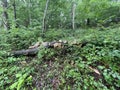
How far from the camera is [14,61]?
138 inches

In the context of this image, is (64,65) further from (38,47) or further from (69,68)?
(38,47)

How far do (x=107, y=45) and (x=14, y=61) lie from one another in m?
2.85

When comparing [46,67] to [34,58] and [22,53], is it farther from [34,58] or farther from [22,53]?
[22,53]

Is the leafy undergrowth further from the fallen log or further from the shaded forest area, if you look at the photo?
the fallen log

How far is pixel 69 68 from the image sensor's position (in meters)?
3.01

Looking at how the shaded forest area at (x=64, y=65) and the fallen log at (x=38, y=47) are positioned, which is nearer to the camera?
the shaded forest area at (x=64, y=65)

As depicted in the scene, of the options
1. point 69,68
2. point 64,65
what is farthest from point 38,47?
point 69,68

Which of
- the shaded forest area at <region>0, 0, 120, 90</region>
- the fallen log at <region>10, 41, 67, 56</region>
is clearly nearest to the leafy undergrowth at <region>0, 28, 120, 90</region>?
the shaded forest area at <region>0, 0, 120, 90</region>

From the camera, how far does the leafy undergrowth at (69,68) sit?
8.82 ft

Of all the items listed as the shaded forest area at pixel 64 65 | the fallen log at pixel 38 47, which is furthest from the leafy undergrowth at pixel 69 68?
the fallen log at pixel 38 47

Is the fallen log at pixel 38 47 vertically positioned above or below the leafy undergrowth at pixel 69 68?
above

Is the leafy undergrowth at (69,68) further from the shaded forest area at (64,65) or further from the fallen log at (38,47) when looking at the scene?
the fallen log at (38,47)

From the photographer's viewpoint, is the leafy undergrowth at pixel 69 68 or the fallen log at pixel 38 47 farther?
the fallen log at pixel 38 47

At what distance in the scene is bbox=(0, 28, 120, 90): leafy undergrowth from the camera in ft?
8.82
